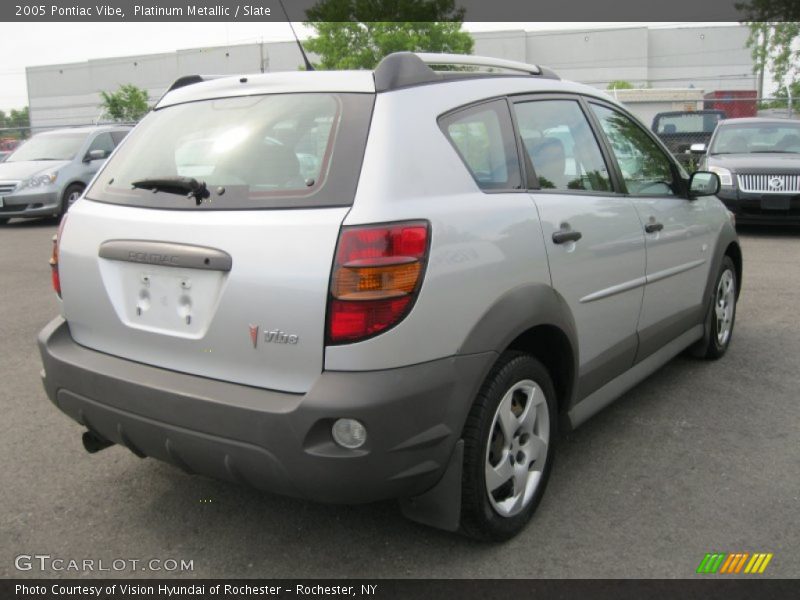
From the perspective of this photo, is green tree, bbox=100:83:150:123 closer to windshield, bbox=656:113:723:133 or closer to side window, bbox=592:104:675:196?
windshield, bbox=656:113:723:133

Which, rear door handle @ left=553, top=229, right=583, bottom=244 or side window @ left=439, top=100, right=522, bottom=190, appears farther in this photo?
rear door handle @ left=553, top=229, right=583, bottom=244

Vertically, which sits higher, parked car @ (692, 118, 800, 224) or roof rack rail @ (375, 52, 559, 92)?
roof rack rail @ (375, 52, 559, 92)

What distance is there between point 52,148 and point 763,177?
11786 mm

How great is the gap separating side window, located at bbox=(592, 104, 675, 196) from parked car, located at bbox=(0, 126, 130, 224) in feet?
36.7

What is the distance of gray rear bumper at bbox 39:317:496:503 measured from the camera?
2209 mm

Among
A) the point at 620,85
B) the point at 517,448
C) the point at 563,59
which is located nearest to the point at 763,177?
the point at 517,448

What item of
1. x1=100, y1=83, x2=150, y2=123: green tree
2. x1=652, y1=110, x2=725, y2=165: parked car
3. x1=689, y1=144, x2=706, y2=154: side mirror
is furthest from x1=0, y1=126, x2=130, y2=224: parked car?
x1=100, y1=83, x2=150, y2=123: green tree

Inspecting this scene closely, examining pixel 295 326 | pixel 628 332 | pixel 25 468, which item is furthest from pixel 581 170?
pixel 25 468

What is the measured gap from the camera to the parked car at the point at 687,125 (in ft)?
58.3

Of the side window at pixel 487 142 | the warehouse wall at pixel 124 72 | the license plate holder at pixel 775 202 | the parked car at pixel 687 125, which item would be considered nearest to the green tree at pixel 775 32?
the parked car at pixel 687 125

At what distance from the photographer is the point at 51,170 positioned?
12.7m

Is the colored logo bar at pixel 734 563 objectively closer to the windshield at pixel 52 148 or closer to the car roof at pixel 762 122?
the car roof at pixel 762 122
